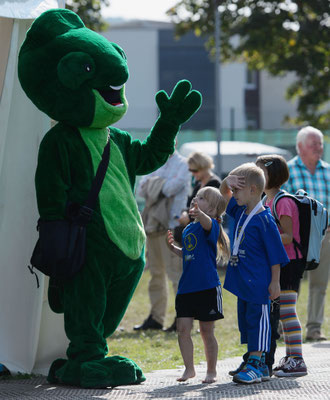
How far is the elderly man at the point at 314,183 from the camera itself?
329 inches

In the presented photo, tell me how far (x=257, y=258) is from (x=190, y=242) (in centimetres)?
47

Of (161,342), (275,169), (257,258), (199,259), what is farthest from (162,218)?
(257,258)

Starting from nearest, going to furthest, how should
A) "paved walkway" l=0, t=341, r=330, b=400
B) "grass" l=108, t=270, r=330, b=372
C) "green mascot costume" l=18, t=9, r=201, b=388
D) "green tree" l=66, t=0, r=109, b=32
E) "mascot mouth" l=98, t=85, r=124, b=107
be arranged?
"paved walkway" l=0, t=341, r=330, b=400 → "green mascot costume" l=18, t=9, r=201, b=388 → "mascot mouth" l=98, t=85, r=124, b=107 → "grass" l=108, t=270, r=330, b=372 → "green tree" l=66, t=0, r=109, b=32

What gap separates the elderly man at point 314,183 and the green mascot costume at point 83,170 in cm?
337

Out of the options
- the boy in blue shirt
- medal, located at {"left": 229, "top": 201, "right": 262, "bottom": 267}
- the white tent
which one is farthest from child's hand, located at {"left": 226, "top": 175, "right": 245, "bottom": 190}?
the white tent

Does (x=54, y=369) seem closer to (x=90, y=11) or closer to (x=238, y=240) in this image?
(x=238, y=240)

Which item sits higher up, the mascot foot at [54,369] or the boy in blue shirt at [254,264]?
the boy in blue shirt at [254,264]

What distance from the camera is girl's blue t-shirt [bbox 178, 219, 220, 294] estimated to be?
18.0ft

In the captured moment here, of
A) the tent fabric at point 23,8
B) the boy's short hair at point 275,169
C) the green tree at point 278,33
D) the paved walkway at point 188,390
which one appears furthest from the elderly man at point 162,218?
the green tree at point 278,33

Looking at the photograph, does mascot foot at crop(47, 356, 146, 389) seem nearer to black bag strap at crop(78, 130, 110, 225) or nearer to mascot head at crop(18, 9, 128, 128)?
black bag strap at crop(78, 130, 110, 225)

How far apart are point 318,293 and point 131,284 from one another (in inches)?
145

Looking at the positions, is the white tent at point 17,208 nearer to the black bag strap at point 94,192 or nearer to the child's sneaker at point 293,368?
the black bag strap at point 94,192

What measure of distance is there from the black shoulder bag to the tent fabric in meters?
1.33

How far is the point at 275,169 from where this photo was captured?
6.06 meters
